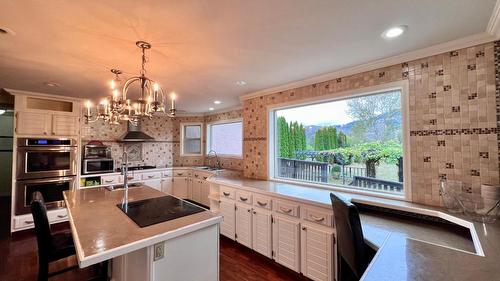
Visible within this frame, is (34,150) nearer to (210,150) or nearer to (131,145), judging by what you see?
(131,145)

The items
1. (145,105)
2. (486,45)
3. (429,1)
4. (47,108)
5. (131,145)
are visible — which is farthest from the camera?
(131,145)

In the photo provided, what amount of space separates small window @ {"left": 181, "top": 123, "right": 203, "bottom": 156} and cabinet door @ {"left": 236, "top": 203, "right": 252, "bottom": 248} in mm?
3162

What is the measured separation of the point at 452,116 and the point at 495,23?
0.71 metres

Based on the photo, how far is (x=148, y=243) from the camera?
1.28m

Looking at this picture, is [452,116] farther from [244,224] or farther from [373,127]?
[244,224]

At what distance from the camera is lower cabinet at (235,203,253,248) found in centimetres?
281

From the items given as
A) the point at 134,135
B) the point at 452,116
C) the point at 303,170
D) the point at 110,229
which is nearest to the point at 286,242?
the point at 303,170

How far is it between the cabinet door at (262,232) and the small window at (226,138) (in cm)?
212

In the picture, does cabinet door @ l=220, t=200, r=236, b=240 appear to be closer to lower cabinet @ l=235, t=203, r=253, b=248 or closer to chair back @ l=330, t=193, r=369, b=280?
lower cabinet @ l=235, t=203, r=253, b=248

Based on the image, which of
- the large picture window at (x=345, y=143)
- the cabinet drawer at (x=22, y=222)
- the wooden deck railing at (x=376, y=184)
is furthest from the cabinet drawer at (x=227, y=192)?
the cabinet drawer at (x=22, y=222)

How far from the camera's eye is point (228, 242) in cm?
320

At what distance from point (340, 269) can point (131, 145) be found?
5.09 m

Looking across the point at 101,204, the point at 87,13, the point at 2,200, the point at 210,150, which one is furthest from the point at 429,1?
the point at 2,200

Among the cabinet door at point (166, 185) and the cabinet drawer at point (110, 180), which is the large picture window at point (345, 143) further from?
the cabinet drawer at point (110, 180)
